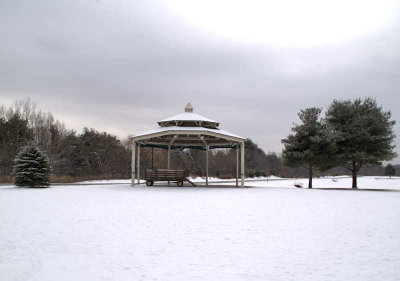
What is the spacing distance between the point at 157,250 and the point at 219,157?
4995cm

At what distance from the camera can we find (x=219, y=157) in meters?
55.8

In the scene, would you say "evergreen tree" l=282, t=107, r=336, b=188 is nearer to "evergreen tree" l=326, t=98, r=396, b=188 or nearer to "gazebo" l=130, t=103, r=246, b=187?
"evergreen tree" l=326, t=98, r=396, b=188

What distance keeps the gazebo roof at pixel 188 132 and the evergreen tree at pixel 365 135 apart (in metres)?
7.39

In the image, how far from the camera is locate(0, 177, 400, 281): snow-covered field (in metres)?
4.91

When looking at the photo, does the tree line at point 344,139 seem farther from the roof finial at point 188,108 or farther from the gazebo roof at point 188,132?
the roof finial at point 188,108

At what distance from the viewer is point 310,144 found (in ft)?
74.4

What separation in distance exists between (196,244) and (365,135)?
1898 centimetres

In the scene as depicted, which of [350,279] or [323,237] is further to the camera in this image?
[323,237]

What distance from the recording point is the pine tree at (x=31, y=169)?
766 inches

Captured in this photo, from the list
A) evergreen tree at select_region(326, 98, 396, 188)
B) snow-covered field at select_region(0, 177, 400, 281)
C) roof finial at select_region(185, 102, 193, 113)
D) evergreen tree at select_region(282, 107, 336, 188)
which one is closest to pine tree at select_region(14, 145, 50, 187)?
snow-covered field at select_region(0, 177, 400, 281)

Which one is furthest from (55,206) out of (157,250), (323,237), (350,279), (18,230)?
(350,279)

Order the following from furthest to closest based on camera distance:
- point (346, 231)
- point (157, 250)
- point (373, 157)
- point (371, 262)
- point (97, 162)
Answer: point (97, 162) < point (373, 157) < point (346, 231) < point (157, 250) < point (371, 262)

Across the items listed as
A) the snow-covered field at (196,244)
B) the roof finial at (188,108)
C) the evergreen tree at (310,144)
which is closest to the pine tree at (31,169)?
the snow-covered field at (196,244)

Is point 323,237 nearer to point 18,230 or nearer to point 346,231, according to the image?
point 346,231
